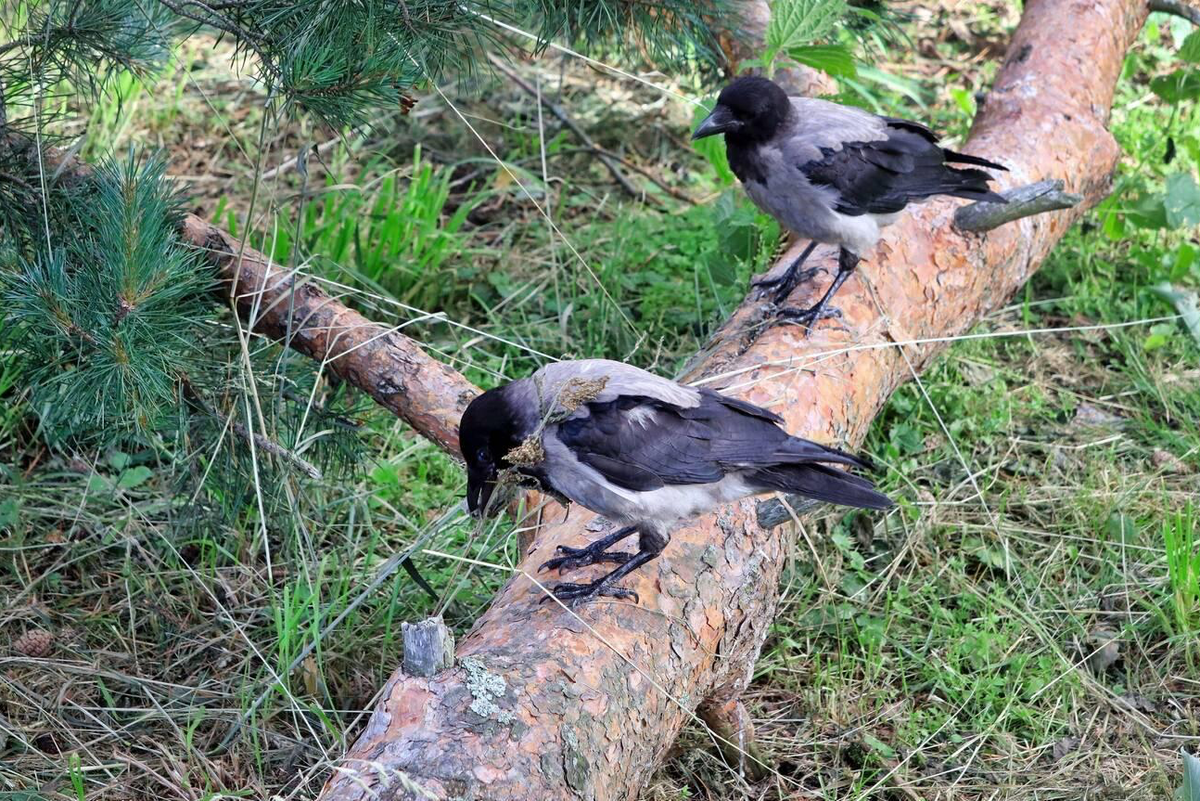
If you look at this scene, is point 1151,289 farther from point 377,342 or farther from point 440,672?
point 440,672

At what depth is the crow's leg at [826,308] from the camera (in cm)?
384

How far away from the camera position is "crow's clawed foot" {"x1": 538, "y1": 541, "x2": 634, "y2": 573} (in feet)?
9.95

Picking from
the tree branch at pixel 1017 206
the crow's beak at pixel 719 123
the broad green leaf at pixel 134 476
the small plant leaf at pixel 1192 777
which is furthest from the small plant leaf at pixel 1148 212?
the broad green leaf at pixel 134 476

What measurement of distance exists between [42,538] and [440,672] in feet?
7.08

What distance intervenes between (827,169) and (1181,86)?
2.32 meters

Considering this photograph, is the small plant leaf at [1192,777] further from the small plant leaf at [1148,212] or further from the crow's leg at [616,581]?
the small plant leaf at [1148,212]

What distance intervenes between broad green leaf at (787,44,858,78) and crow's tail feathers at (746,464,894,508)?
6.24 ft

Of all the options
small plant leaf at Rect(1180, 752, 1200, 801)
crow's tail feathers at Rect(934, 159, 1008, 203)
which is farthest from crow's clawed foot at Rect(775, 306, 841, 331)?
small plant leaf at Rect(1180, 752, 1200, 801)

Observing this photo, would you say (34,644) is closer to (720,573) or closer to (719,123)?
(720,573)

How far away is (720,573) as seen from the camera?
9.80 feet

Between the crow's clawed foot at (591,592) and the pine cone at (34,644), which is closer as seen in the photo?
the crow's clawed foot at (591,592)

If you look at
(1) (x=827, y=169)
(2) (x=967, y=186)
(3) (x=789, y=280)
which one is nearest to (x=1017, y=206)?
(2) (x=967, y=186)

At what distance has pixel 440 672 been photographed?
2.34 meters

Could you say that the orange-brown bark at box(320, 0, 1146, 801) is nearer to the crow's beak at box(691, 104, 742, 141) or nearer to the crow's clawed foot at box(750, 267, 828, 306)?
the crow's clawed foot at box(750, 267, 828, 306)
